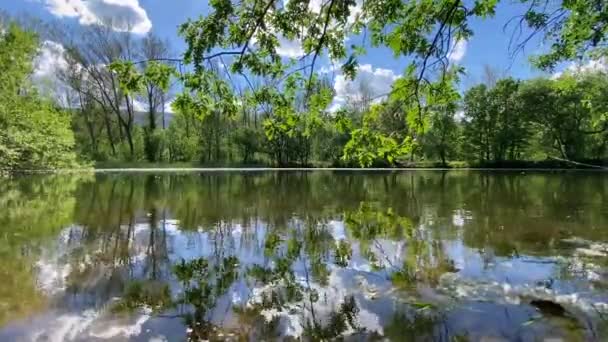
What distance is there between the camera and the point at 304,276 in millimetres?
6113

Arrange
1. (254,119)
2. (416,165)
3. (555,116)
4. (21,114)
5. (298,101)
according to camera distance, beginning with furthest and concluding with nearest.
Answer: (254,119), (416,165), (555,116), (21,114), (298,101)

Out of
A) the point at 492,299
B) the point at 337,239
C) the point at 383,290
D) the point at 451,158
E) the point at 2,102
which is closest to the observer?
the point at 492,299

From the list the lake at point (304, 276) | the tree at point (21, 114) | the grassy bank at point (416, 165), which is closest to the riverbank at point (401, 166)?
the grassy bank at point (416, 165)

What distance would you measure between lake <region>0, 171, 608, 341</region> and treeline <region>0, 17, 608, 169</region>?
177 centimetres

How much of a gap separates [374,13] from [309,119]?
4.09 ft

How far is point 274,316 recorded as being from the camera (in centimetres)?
465

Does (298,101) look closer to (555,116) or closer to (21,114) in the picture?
(21,114)

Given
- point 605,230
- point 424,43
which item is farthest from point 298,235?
point 605,230

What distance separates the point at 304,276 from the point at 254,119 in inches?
2303

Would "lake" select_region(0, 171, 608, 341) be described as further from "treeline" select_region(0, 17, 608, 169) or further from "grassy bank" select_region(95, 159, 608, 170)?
"grassy bank" select_region(95, 159, 608, 170)

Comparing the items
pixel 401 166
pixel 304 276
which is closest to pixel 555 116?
pixel 401 166

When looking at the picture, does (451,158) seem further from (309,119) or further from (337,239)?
(309,119)

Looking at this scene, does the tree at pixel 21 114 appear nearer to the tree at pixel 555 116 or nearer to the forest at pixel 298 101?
the forest at pixel 298 101

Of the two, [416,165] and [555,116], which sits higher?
[555,116]
